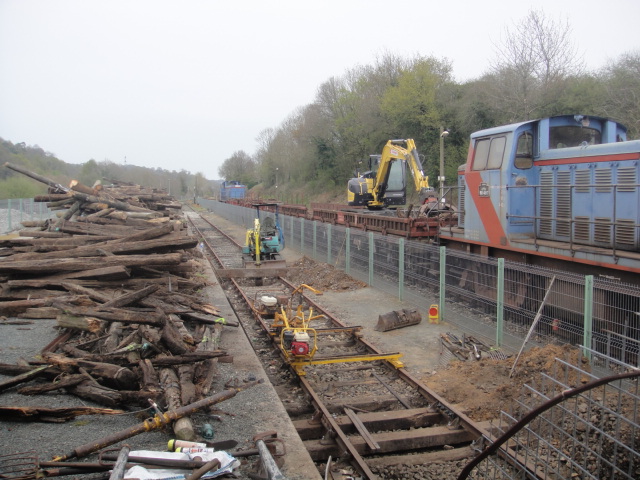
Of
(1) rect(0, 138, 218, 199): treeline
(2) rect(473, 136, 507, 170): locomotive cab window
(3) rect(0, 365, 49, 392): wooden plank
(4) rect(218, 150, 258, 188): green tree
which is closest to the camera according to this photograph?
(3) rect(0, 365, 49, 392): wooden plank

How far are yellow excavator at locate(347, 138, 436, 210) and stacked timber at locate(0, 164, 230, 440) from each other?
9146 mm

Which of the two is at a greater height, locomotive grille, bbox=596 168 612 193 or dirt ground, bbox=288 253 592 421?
locomotive grille, bbox=596 168 612 193

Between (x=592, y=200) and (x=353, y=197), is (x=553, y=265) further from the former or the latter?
(x=353, y=197)

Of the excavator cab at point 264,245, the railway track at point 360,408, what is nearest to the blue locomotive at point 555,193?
the railway track at point 360,408

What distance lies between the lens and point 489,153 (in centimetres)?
1153

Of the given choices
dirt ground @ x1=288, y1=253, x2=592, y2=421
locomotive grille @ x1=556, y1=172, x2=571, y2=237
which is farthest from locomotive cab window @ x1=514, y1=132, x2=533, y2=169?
dirt ground @ x1=288, y1=253, x2=592, y2=421

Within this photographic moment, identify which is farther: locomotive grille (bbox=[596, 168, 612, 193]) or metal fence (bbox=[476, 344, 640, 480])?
locomotive grille (bbox=[596, 168, 612, 193])

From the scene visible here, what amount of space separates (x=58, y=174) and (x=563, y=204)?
137 ft

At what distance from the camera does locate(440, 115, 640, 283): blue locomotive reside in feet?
29.1

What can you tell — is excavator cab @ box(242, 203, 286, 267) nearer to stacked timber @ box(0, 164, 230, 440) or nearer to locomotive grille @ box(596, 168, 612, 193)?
stacked timber @ box(0, 164, 230, 440)

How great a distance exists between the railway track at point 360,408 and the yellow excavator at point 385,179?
10769 millimetres

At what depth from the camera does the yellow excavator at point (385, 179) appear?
1939 cm

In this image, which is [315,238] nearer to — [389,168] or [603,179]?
[389,168]

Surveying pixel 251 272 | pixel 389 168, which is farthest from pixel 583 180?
pixel 389 168
